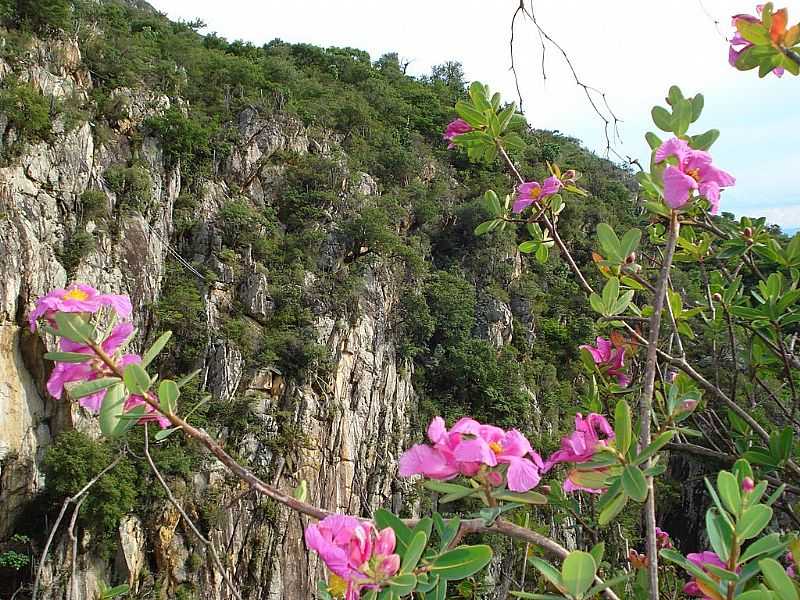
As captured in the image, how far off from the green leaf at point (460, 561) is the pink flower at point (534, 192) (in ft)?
1.63

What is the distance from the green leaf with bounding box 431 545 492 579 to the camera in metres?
0.37

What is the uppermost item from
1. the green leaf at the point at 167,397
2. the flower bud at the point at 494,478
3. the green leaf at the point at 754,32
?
the green leaf at the point at 754,32

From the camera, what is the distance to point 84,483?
204 inches

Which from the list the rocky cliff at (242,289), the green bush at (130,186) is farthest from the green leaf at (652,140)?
the green bush at (130,186)

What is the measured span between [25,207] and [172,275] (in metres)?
1.90

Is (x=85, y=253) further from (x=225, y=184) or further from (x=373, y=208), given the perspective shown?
(x=373, y=208)

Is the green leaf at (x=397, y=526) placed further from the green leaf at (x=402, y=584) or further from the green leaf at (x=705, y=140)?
the green leaf at (x=705, y=140)

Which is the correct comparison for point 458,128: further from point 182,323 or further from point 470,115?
point 182,323

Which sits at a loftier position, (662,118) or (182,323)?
(182,323)

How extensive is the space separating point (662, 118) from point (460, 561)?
17.6 inches

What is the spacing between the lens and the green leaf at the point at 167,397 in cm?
39

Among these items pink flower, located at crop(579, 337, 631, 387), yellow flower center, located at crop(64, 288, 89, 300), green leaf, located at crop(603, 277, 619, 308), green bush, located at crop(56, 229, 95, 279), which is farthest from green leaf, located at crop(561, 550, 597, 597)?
green bush, located at crop(56, 229, 95, 279)

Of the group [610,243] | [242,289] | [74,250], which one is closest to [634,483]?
[610,243]

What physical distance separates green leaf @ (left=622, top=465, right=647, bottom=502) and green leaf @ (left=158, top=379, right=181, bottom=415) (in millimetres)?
311
